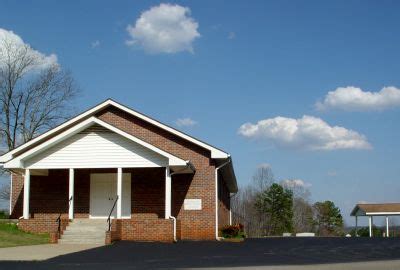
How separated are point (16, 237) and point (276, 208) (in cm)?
4202

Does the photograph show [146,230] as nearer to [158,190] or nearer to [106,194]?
[158,190]

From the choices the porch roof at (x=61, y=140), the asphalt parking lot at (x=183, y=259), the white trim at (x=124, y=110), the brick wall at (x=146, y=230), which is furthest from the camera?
the white trim at (x=124, y=110)

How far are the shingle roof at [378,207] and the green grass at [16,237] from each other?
102 ft

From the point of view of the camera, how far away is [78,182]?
27.2 metres

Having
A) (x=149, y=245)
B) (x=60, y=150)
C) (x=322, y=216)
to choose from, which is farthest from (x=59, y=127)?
(x=322, y=216)

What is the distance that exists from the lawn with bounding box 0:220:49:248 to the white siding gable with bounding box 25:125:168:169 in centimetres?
271

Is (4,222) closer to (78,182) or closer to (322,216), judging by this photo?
(78,182)

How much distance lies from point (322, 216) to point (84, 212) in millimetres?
56862

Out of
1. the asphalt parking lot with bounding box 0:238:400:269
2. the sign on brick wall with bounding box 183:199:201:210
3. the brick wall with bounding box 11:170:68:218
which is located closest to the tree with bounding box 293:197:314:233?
the sign on brick wall with bounding box 183:199:201:210

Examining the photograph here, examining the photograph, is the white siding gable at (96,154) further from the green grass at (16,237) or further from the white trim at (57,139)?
the green grass at (16,237)

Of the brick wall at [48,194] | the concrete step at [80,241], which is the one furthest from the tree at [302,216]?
the concrete step at [80,241]

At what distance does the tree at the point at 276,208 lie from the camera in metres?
60.7

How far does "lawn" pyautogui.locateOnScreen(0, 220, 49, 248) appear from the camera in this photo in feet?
68.7

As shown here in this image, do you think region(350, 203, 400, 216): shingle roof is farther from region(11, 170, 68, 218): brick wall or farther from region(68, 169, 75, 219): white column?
region(68, 169, 75, 219): white column
